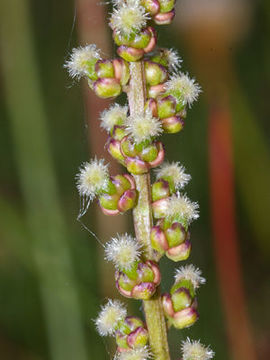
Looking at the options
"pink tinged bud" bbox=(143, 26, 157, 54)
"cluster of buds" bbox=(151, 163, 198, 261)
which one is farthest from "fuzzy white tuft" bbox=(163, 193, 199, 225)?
"pink tinged bud" bbox=(143, 26, 157, 54)

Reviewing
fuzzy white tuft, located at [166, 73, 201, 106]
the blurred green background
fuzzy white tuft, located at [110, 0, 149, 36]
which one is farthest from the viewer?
the blurred green background

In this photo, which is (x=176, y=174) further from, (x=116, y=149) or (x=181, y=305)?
(x=181, y=305)

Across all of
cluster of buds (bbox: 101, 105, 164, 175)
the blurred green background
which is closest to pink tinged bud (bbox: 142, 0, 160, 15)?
cluster of buds (bbox: 101, 105, 164, 175)

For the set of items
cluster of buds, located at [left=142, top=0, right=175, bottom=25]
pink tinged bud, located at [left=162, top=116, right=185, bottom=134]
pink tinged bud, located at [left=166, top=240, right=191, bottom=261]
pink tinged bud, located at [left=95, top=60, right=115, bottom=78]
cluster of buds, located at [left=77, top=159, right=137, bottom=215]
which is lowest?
pink tinged bud, located at [left=166, top=240, right=191, bottom=261]

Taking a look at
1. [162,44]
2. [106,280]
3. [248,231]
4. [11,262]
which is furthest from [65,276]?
[162,44]

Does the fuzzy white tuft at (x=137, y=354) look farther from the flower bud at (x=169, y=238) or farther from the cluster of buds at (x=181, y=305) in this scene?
the flower bud at (x=169, y=238)

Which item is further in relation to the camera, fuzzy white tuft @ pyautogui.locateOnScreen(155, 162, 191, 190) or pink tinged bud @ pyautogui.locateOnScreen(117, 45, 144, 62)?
fuzzy white tuft @ pyautogui.locateOnScreen(155, 162, 191, 190)

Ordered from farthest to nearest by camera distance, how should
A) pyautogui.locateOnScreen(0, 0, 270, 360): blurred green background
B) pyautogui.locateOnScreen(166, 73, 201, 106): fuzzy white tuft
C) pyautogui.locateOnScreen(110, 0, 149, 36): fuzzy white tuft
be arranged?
pyautogui.locateOnScreen(0, 0, 270, 360): blurred green background, pyautogui.locateOnScreen(166, 73, 201, 106): fuzzy white tuft, pyautogui.locateOnScreen(110, 0, 149, 36): fuzzy white tuft

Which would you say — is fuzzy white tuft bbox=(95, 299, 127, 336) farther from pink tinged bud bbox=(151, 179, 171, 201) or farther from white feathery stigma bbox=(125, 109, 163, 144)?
white feathery stigma bbox=(125, 109, 163, 144)

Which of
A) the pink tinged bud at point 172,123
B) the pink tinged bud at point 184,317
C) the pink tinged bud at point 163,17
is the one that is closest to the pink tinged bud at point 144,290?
the pink tinged bud at point 184,317

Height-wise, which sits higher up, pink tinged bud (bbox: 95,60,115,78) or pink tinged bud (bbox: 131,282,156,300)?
pink tinged bud (bbox: 95,60,115,78)
